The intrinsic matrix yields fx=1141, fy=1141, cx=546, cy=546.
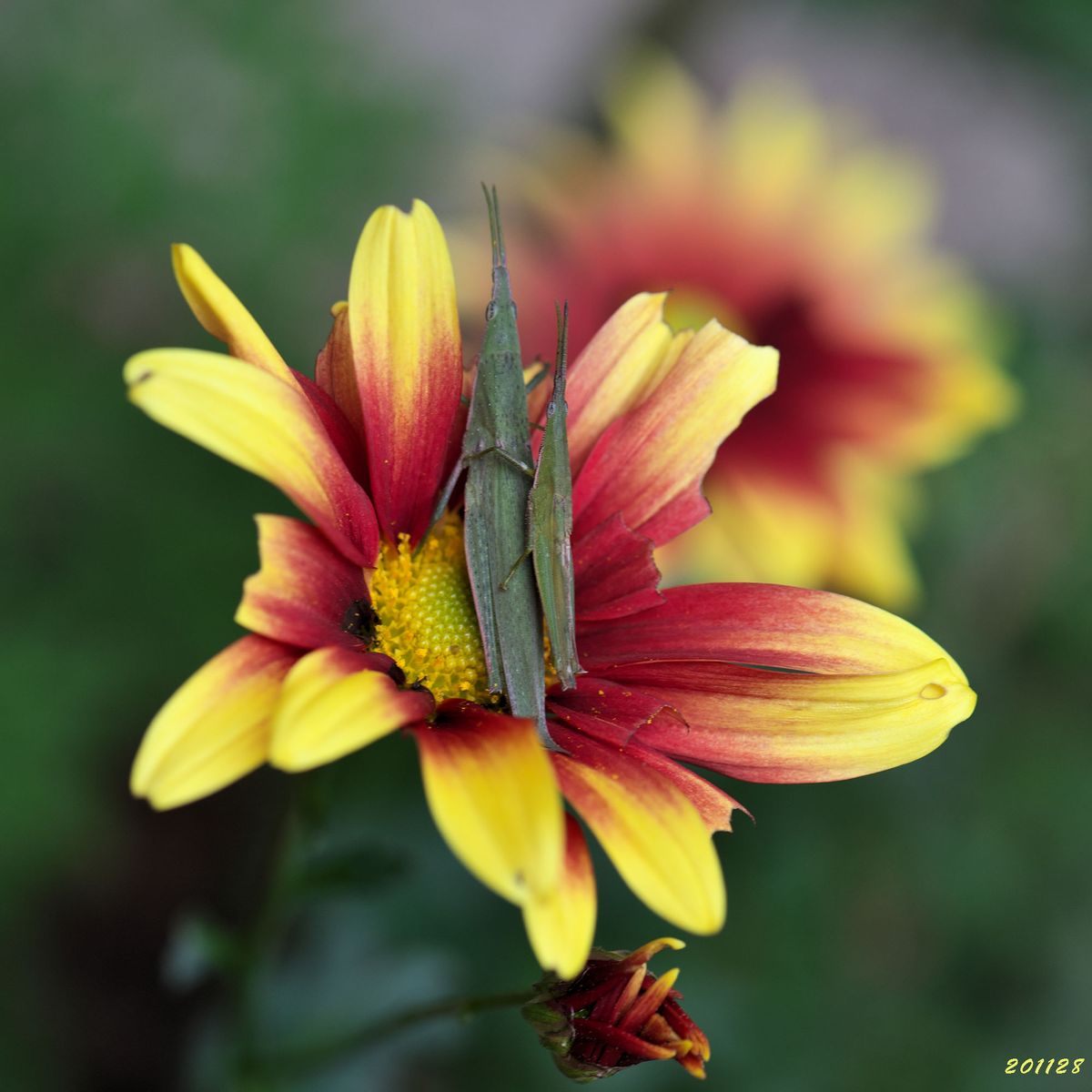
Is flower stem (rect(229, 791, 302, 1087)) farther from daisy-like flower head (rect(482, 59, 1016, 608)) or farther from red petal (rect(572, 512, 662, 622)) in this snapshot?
daisy-like flower head (rect(482, 59, 1016, 608))

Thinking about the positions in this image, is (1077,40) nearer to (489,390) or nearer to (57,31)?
(489,390)

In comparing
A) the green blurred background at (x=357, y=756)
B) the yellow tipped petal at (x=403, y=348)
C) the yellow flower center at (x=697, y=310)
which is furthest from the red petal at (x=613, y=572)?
the yellow flower center at (x=697, y=310)

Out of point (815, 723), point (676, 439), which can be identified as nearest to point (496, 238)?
point (676, 439)

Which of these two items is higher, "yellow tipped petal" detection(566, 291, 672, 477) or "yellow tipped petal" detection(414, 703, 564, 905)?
"yellow tipped petal" detection(566, 291, 672, 477)

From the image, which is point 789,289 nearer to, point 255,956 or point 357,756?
point 357,756

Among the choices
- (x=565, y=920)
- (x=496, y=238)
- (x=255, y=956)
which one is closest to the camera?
(x=565, y=920)

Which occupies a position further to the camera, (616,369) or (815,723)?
(616,369)

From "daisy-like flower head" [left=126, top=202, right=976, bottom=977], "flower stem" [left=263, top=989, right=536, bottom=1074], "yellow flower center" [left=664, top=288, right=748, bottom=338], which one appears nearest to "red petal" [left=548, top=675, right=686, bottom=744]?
"daisy-like flower head" [left=126, top=202, right=976, bottom=977]
